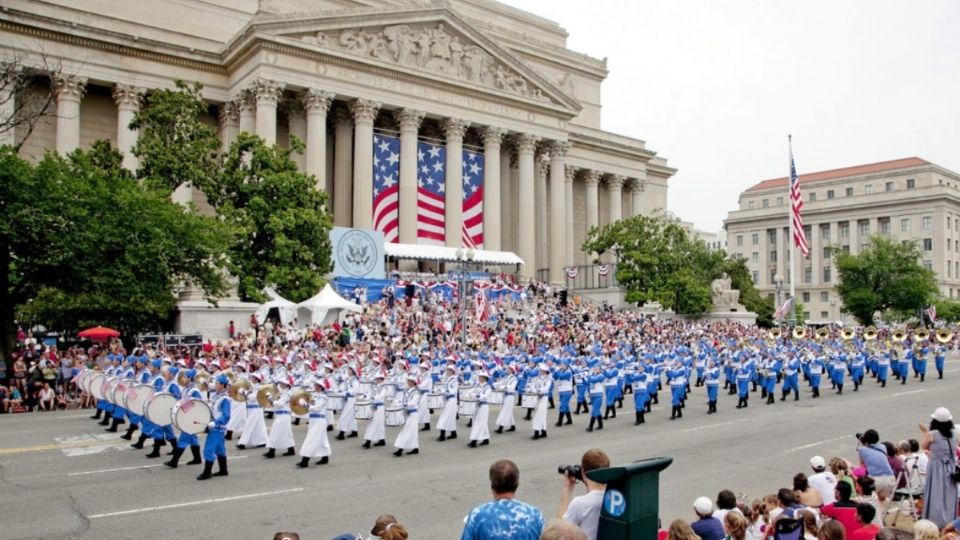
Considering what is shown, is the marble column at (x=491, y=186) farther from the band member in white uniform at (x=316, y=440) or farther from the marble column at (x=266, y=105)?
the band member in white uniform at (x=316, y=440)

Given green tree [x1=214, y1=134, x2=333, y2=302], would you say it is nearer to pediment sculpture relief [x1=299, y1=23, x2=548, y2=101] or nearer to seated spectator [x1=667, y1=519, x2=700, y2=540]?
pediment sculpture relief [x1=299, y1=23, x2=548, y2=101]

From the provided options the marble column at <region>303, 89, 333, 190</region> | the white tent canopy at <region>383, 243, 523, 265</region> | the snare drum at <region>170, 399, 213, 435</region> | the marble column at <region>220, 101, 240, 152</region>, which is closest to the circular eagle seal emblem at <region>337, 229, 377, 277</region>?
the white tent canopy at <region>383, 243, 523, 265</region>

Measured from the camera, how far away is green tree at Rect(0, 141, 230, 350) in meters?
23.1

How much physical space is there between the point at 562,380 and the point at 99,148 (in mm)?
22642

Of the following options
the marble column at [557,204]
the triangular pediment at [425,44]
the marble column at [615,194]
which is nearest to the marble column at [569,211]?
the marble column at [557,204]

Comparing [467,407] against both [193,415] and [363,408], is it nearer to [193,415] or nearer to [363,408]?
[363,408]

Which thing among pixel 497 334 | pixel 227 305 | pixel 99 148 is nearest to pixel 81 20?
pixel 99 148

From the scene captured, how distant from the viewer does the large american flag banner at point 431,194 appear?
48531 mm

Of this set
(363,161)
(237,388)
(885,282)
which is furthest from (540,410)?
(885,282)

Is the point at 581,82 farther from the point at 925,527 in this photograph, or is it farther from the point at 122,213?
the point at 925,527

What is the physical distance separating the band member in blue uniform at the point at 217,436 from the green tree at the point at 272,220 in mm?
18352

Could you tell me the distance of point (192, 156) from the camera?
32188 millimetres

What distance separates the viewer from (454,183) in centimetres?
4975

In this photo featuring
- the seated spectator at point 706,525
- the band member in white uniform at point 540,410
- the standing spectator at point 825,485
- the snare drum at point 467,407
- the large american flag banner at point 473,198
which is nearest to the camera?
the seated spectator at point 706,525
